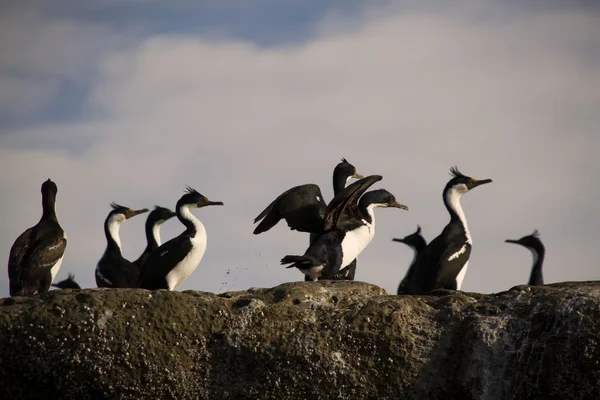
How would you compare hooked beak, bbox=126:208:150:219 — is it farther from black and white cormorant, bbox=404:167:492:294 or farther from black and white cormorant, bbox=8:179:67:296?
black and white cormorant, bbox=404:167:492:294

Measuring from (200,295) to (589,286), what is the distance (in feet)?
11.4

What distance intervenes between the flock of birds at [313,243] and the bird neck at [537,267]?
300cm

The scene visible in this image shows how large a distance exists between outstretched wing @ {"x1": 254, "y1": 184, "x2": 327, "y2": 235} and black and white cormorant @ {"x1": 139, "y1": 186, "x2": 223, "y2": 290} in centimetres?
105

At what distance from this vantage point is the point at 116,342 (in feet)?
30.6

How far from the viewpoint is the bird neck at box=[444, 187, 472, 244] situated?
13.0m

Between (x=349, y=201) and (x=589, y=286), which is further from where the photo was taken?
(x=349, y=201)

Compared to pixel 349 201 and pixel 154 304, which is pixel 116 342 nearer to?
pixel 154 304

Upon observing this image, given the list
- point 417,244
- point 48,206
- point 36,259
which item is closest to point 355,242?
point 36,259

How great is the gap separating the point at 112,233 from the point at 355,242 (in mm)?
4661

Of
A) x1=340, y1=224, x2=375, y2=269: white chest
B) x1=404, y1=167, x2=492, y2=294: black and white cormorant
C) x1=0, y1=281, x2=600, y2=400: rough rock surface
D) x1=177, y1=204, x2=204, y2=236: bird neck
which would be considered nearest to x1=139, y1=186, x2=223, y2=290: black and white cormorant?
x1=177, y1=204, x2=204, y2=236: bird neck

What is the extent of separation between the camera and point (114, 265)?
47.9 ft

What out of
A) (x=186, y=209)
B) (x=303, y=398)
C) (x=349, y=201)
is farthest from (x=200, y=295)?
(x=186, y=209)

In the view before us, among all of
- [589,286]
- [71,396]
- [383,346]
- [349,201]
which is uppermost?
[349,201]

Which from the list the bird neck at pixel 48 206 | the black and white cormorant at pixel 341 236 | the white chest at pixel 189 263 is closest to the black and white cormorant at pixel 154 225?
the bird neck at pixel 48 206
